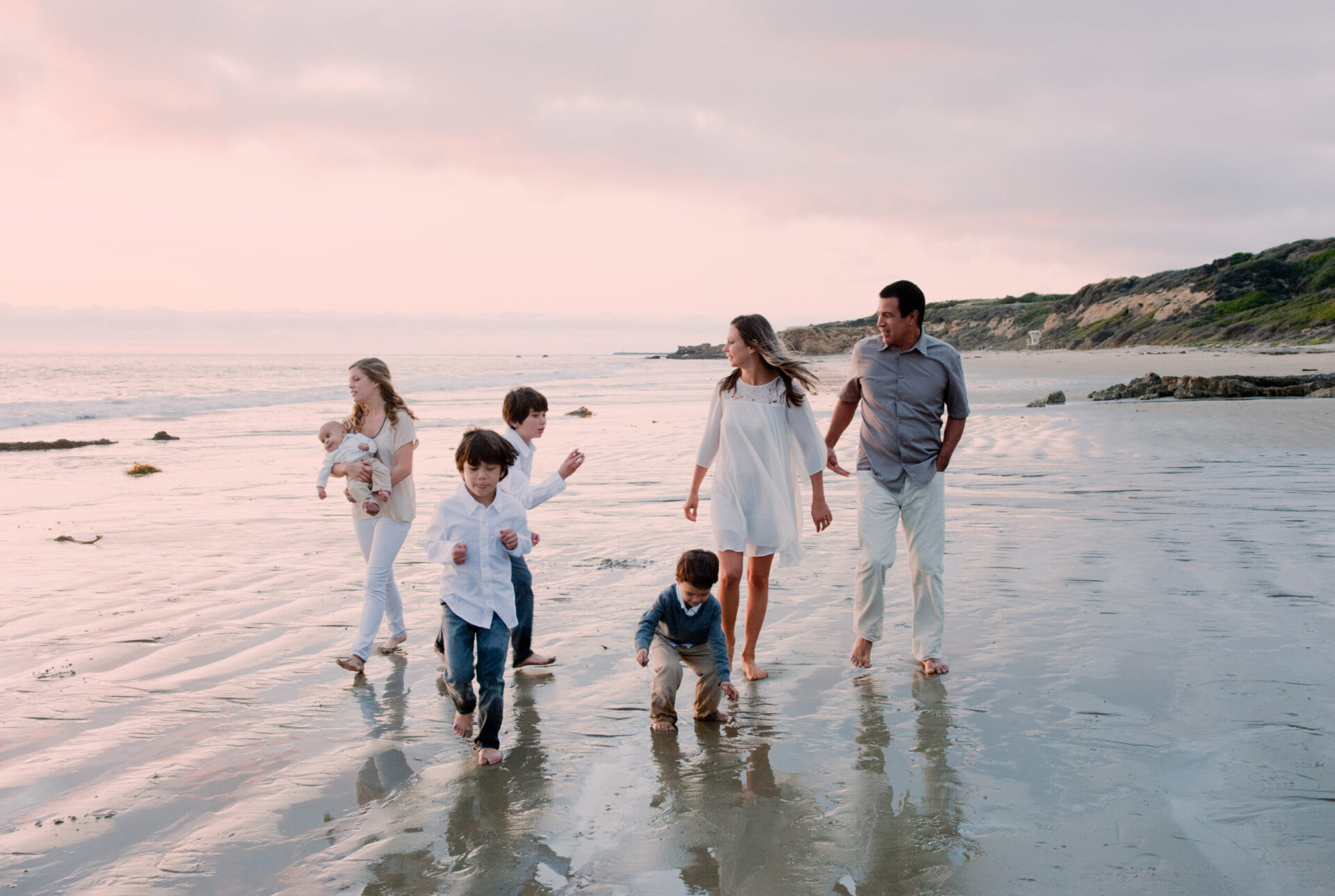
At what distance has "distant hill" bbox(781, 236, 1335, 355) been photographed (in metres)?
47.1

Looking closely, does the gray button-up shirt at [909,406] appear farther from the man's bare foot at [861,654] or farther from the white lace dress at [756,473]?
the man's bare foot at [861,654]

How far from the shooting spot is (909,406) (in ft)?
16.4

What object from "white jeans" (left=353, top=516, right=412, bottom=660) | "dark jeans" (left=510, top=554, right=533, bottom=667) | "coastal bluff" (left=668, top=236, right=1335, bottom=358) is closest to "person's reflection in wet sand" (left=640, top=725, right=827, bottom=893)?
"dark jeans" (left=510, top=554, right=533, bottom=667)

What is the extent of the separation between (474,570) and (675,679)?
1.09m

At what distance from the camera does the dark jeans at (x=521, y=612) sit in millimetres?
4926

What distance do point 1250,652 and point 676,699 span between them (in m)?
3.23

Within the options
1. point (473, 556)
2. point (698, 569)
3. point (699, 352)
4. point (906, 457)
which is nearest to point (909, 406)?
point (906, 457)

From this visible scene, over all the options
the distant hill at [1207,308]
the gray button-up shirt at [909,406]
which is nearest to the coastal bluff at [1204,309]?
the distant hill at [1207,308]

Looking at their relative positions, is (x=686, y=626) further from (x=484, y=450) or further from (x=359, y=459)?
(x=359, y=459)

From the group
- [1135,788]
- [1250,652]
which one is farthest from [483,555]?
[1250,652]

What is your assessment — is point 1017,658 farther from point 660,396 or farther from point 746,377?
point 660,396

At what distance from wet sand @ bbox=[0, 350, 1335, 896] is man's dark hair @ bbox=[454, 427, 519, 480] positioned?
4.35 ft

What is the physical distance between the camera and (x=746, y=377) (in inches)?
197

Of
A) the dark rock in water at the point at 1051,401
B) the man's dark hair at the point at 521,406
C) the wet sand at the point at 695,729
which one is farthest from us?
the dark rock in water at the point at 1051,401
